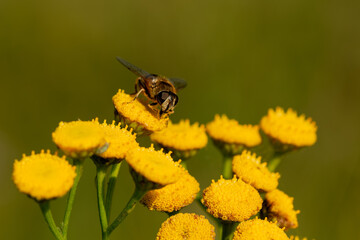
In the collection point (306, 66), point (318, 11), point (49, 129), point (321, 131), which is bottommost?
point (49, 129)

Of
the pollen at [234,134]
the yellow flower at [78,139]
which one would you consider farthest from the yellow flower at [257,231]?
the pollen at [234,134]

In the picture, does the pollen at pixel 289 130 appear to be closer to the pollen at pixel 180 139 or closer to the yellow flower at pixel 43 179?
the pollen at pixel 180 139

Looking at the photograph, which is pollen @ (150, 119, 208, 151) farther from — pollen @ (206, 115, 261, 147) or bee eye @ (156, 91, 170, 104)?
bee eye @ (156, 91, 170, 104)

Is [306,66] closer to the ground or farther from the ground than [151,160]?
farther from the ground

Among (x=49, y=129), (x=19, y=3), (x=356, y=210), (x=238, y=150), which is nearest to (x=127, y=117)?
(x=238, y=150)

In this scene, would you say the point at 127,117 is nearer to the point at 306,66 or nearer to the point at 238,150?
the point at 238,150

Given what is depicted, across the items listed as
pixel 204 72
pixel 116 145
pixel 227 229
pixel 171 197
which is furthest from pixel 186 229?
pixel 204 72
